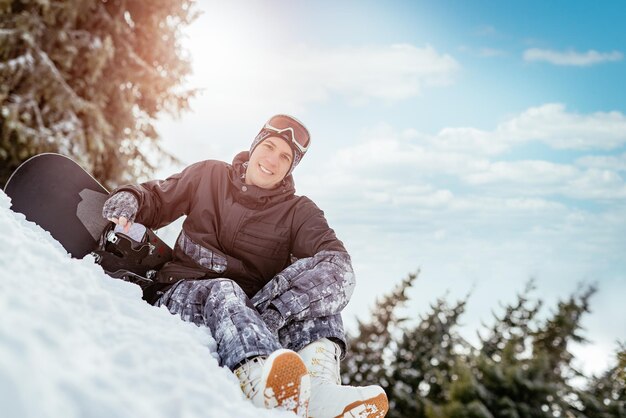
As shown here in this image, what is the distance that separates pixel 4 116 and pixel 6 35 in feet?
4.54

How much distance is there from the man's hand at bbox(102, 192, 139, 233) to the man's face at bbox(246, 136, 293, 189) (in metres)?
0.75

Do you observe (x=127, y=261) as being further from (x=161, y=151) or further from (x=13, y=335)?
(x=161, y=151)

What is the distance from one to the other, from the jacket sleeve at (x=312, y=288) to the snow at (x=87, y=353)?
24.1 inches

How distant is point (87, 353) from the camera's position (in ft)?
4.91

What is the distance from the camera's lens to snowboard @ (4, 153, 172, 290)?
11.4 ft

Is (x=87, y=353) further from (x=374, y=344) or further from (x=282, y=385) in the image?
(x=374, y=344)

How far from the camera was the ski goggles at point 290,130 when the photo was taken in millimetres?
3516

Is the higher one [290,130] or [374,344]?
[290,130]

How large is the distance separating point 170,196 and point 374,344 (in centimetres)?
2165

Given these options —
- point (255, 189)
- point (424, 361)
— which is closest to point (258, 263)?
point (255, 189)

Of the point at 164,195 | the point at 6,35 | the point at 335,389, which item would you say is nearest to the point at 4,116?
the point at 6,35

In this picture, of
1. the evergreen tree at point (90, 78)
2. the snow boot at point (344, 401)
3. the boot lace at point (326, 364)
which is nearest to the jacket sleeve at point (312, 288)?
the boot lace at point (326, 364)

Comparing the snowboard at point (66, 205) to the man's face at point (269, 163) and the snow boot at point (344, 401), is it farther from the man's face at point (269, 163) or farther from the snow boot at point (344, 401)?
the snow boot at point (344, 401)

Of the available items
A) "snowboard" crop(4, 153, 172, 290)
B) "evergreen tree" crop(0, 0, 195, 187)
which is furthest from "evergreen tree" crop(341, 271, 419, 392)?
"snowboard" crop(4, 153, 172, 290)
